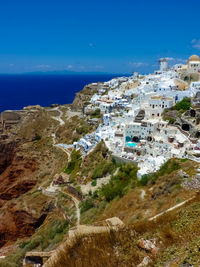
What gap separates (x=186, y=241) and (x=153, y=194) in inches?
421

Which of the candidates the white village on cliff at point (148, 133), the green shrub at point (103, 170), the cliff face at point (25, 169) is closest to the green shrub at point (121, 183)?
the white village on cliff at point (148, 133)

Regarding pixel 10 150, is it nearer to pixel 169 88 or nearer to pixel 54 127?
pixel 54 127

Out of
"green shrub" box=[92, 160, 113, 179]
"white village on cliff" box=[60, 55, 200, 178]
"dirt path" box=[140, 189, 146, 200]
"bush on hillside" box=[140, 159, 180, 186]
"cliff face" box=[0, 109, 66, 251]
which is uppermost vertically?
"white village on cliff" box=[60, 55, 200, 178]

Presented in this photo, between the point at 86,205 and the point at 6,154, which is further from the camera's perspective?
the point at 6,154

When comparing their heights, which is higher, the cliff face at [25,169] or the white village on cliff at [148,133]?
the white village on cliff at [148,133]

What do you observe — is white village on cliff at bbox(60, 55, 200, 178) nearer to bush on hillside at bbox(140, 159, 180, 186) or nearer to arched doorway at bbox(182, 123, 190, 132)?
arched doorway at bbox(182, 123, 190, 132)

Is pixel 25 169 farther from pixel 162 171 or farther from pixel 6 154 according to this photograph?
pixel 162 171

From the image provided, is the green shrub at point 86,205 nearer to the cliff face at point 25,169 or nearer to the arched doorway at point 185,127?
the cliff face at point 25,169

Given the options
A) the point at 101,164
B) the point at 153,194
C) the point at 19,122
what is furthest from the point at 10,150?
the point at 153,194

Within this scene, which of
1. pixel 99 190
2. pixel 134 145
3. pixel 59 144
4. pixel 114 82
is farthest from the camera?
pixel 114 82

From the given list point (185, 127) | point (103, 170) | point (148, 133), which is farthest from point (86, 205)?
point (185, 127)

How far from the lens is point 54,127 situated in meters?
54.0

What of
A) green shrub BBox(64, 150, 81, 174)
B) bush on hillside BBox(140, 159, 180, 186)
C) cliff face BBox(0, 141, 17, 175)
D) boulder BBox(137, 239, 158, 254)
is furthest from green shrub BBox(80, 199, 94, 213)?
cliff face BBox(0, 141, 17, 175)

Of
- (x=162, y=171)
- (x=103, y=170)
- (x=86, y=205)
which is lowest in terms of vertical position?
(x=86, y=205)
